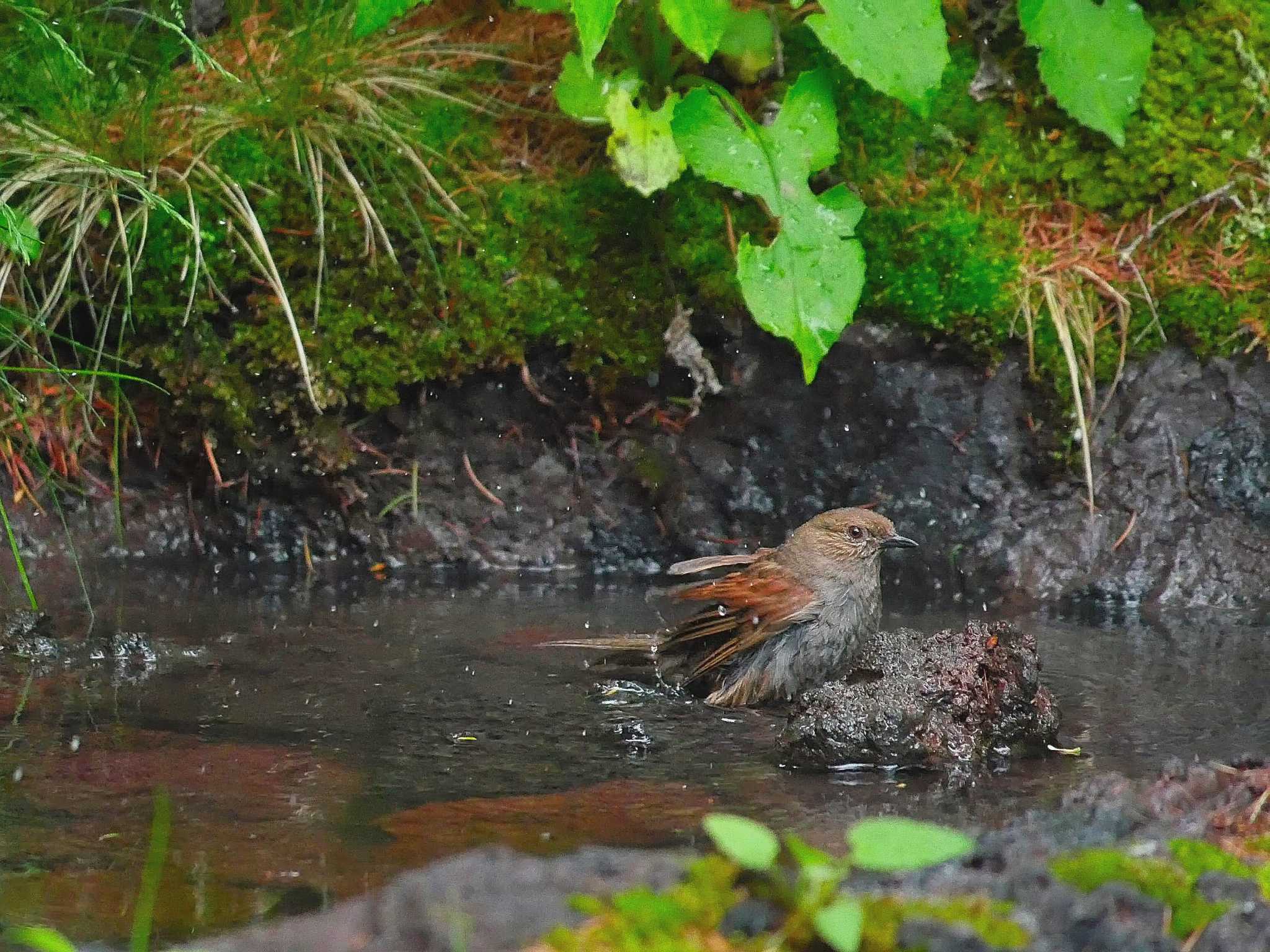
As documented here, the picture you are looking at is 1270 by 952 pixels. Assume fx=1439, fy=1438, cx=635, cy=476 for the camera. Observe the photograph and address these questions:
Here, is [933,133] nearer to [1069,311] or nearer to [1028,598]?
[1069,311]

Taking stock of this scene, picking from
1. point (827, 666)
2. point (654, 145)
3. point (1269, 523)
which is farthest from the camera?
point (1269, 523)

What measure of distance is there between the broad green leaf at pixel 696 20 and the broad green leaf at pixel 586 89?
1.76ft

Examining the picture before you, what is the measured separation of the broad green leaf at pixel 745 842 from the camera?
7.48 feet

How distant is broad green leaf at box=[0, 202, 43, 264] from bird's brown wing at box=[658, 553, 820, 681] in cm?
270

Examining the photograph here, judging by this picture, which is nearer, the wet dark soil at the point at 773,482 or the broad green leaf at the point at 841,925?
the broad green leaf at the point at 841,925

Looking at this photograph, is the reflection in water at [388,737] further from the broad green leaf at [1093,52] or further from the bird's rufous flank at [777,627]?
the broad green leaf at [1093,52]

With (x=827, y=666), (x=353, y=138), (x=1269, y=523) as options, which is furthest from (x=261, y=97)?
(x=1269, y=523)

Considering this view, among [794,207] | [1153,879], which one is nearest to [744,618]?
[794,207]

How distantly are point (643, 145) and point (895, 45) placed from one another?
1.11 m

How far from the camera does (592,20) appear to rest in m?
5.41

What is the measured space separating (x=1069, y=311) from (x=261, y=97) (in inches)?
147

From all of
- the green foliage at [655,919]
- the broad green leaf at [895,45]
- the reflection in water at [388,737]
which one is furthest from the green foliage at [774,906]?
the broad green leaf at [895,45]

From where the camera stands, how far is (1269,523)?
6.43m

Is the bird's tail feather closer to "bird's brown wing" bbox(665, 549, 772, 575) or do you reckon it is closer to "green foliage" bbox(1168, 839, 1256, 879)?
"bird's brown wing" bbox(665, 549, 772, 575)
